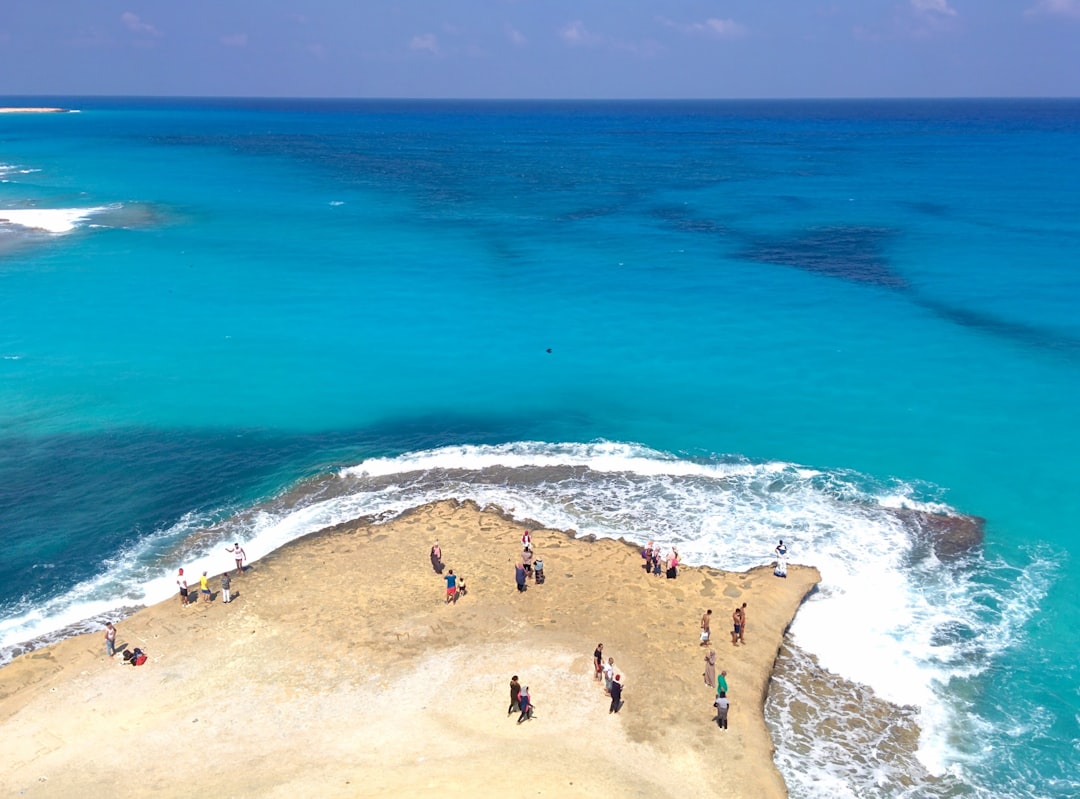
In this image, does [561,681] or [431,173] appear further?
[431,173]

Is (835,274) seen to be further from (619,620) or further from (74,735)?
(74,735)

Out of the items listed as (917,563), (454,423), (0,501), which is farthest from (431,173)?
(917,563)

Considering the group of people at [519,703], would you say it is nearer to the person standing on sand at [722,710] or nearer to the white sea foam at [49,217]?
the person standing on sand at [722,710]

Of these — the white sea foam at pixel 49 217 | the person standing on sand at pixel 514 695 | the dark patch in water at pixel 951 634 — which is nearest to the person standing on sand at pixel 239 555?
the person standing on sand at pixel 514 695

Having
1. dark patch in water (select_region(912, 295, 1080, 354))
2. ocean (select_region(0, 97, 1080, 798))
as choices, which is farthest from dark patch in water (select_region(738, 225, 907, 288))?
dark patch in water (select_region(912, 295, 1080, 354))

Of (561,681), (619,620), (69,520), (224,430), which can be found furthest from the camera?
(224,430)

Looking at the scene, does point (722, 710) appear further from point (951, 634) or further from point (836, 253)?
point (836, 253)
